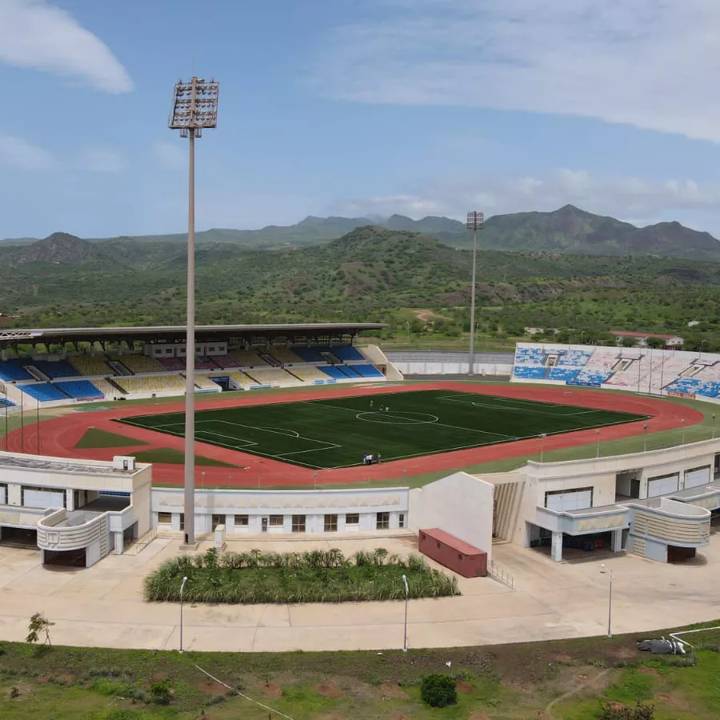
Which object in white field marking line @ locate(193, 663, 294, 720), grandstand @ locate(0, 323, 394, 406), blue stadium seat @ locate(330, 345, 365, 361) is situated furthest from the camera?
blue stadium seat @ locate(330, 345, 365, 361)

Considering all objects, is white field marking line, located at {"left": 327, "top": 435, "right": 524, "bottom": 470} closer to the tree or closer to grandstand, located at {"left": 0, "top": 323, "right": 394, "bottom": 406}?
the tree

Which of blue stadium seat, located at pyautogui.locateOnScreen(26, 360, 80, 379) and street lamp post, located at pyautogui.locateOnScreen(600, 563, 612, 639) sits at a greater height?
blue stadium seat, located at pyautogui.locateOnScreen(26, 360, 80, 379)

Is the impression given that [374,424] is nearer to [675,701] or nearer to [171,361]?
[171,361]

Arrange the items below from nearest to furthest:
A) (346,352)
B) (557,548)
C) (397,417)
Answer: (557,548), (397,417), (346,352)

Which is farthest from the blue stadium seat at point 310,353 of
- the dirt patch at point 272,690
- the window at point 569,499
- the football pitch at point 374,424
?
the dirt patch at point 272,690

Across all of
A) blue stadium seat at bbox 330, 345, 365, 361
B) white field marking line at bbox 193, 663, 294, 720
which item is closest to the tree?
white field marking line at bbox 193, 663, 294, 720

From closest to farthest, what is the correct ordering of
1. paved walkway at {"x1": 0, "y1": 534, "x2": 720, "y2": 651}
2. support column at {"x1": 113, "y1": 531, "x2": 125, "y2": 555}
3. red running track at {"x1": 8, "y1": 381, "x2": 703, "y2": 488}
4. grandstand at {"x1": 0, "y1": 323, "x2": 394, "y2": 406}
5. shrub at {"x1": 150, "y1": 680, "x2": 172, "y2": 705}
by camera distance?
shrub at {"x1": 150, "y1": 680, "x2": 172, "y2": 705} < paved walkway at {"x1": 0, "y1": 534, "x2": 720, "y2": 651} < support column at {"x1": 113, "y1": 531, "x2": 125, "y2": 555} < red running track at {"x1": 8, "y1": 381, "x2": 703, "y2": 488} < grandstand at {"x1": 0, "y1": 323, "x2": 394, "y2": 406}

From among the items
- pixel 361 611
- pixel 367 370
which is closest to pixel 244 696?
pixel 361 611

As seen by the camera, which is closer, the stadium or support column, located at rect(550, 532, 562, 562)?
support column, located at rect(550, 532, 562, 562)

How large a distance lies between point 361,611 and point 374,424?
41.7 metres

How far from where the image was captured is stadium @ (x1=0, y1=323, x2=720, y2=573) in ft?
145

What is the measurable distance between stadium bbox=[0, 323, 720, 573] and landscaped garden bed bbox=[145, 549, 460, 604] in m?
3.92

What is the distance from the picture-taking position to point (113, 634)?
107 ft

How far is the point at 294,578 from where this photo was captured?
37.9m
